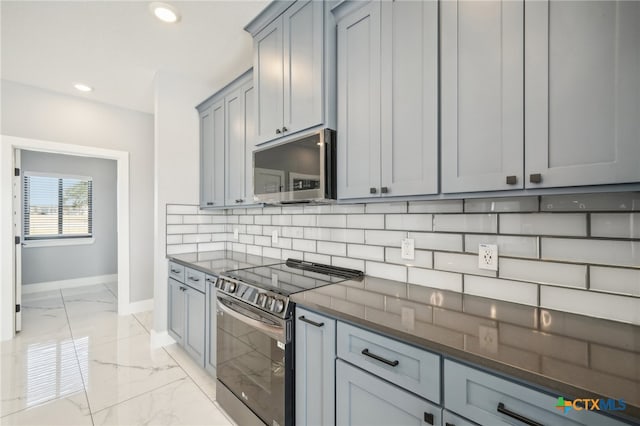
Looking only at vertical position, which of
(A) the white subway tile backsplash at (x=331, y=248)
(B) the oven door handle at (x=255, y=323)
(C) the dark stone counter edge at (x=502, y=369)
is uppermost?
(A) the white subway tile backsplash at (x=331, y=248)

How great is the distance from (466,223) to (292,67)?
4.61 ft

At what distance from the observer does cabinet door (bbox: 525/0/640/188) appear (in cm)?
83

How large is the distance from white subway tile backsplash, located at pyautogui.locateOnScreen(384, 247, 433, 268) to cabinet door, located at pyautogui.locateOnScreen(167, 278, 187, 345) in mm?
1822

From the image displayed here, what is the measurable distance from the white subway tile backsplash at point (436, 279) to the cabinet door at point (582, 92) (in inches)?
24.8

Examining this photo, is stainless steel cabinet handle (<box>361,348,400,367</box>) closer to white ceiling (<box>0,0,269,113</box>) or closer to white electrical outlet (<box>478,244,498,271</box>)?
white electrical outlet (<box>478,244,498,271</box>)

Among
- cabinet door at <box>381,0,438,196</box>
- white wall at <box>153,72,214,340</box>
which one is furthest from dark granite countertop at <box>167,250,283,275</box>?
cabinet door at <box>381,0,438,196</box>

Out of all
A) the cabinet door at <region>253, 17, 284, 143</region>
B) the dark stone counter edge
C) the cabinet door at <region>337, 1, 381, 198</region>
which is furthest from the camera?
the cabinet door at <region>253, 17, 284, 143</region>

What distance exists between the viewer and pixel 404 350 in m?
0.97

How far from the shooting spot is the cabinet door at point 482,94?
1027mm

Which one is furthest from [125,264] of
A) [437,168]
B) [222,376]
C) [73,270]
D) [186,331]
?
[437,168]

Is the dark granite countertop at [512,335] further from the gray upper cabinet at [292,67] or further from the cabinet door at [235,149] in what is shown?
the cabinet door at [235,149]

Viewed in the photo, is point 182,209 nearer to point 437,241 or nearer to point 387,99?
point 387,99

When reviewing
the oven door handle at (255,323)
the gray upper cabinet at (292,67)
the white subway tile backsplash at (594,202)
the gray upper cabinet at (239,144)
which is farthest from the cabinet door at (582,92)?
the gray upper cabinet at (239,144)

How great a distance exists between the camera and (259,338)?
1.56 m
